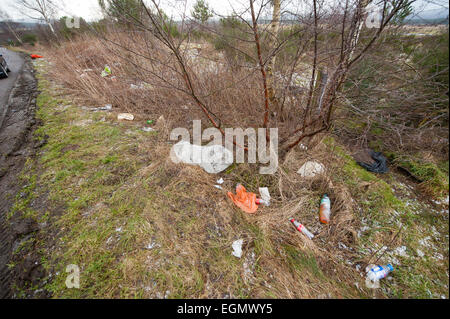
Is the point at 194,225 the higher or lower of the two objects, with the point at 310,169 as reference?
lower

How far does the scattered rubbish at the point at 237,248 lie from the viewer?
5.60 feet

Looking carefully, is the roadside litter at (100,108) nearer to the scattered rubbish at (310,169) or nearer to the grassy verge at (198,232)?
the grassy verge at (198,232)

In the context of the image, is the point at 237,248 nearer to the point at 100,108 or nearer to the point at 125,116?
the point at 125,116

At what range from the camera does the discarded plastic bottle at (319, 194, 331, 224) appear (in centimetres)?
203

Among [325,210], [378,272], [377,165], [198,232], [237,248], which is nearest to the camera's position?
[378,272]

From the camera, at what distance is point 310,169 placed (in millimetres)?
2512

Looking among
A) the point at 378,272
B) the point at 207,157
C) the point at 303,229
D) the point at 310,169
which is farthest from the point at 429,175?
the point at 207,157

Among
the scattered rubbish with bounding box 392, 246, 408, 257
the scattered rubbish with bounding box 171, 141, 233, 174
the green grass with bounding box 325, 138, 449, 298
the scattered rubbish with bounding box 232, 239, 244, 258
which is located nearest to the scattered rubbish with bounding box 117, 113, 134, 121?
the scattered rubbish with bounding box 171, 141, 233, 174

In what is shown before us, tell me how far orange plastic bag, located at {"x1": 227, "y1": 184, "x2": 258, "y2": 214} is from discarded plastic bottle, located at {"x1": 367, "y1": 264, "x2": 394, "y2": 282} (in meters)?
1.22

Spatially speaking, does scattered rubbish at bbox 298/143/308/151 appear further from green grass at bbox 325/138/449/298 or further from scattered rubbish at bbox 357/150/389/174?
scattered rubbish at bbox 357/150/389/174

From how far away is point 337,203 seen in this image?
2.13 m

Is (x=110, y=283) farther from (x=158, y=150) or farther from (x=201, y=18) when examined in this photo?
(x=201, y=18)

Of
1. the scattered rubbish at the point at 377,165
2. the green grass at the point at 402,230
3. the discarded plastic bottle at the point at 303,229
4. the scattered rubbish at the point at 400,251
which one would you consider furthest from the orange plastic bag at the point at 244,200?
the scattered rubbish at the point at 377,165
